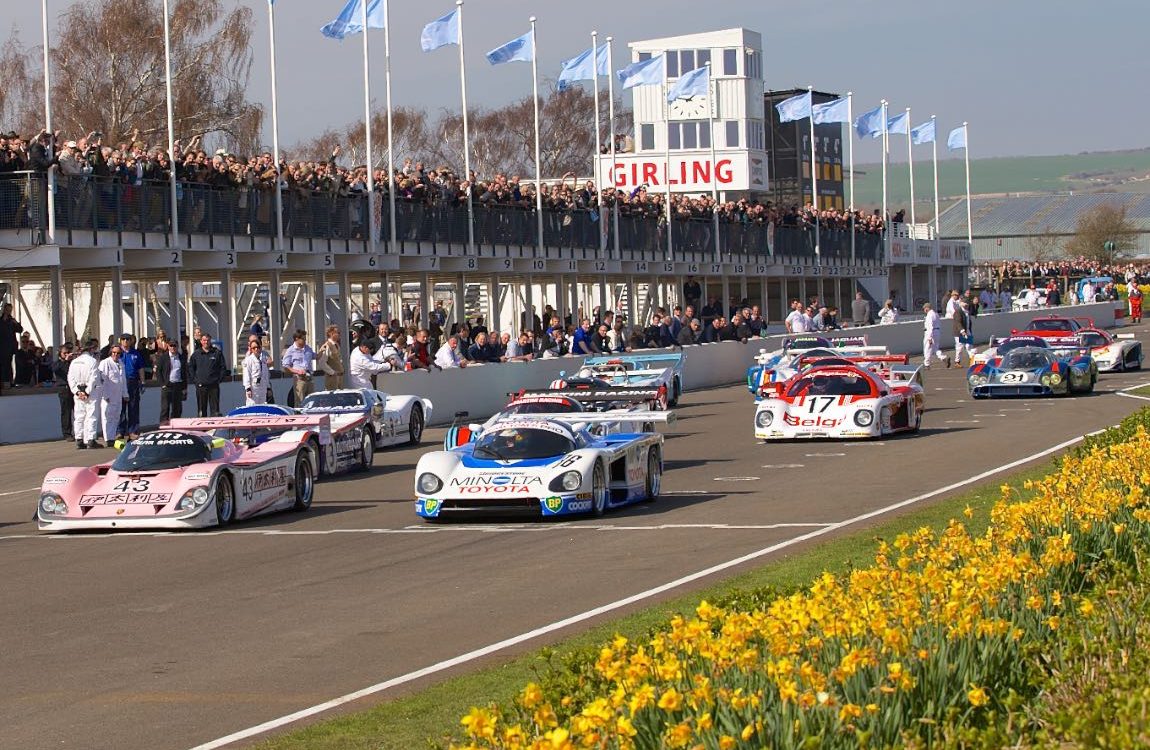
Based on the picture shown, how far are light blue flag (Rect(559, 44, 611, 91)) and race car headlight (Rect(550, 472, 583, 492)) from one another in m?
34.3

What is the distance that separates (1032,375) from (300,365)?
1586 centimetres

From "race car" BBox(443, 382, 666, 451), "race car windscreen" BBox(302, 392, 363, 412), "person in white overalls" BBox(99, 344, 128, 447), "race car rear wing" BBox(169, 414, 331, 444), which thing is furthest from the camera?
"person in white overalls" BBox(99, 344, 128, 447)

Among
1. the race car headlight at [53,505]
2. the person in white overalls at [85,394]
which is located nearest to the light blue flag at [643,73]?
the person in white overalls at [85,394]

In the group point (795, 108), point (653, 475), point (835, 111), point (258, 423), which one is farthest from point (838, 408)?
point (835, 111)

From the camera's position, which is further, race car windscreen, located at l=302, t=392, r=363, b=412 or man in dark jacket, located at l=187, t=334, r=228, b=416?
man in dark jacket, located at l=187, t=334, r=228, b=416

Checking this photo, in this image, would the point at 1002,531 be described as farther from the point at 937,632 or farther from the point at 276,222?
the point at 276,222

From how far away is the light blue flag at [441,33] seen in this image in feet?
147

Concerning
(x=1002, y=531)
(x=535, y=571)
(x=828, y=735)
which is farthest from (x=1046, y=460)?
(x=828, y=735)

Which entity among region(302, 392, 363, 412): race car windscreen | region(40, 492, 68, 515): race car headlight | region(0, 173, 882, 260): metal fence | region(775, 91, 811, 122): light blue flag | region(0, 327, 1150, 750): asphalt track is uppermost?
region(775, 91, 811, 122): light blue flag

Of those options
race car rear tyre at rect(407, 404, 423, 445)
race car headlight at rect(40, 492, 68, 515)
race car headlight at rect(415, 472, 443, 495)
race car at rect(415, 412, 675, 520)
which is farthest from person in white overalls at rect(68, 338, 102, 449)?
race car headlight at rect(415, 472, 443, 495)

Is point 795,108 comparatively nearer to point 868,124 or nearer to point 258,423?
point 868,124

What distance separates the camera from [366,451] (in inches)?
1062

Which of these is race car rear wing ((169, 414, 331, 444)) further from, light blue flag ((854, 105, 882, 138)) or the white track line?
light blue flag ((854, 105, 882, 138))

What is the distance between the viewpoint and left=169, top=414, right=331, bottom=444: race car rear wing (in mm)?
22906
